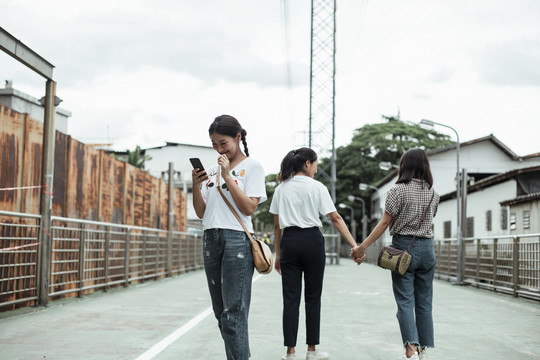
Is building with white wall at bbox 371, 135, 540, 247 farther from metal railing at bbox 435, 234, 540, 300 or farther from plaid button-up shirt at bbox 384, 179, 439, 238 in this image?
plaid button-up shirt at bbox 384, 179, 439, 238

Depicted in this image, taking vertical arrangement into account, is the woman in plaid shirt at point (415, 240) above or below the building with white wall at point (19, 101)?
below

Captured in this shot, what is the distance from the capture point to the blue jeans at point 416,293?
547 cm

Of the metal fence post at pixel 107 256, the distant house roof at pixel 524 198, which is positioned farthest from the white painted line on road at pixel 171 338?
the distant house roof at pixel 524 198

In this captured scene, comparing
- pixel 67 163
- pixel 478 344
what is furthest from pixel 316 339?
pixel 67 163

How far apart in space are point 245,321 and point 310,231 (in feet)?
5.20

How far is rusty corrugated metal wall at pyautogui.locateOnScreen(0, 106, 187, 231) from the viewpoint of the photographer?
9.45 m

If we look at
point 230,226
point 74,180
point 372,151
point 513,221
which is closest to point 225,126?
point 230,226

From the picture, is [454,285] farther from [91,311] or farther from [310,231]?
[310,231]

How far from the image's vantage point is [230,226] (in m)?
4.14

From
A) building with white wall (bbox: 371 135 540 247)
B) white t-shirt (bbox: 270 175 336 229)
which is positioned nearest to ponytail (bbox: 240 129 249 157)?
white t-shirt (bbox: 270 175 336 229)

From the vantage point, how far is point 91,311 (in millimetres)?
9477

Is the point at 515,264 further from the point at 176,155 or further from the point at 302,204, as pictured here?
the point at 176,155

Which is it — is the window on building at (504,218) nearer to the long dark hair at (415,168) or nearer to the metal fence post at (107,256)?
the metal fence post at (107,256)

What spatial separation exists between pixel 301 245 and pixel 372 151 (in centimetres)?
6097
